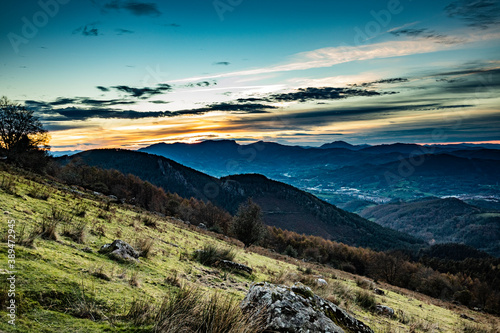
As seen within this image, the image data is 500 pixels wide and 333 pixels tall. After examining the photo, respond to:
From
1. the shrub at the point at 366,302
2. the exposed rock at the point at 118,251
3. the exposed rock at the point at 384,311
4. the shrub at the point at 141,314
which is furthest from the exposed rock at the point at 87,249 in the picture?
the exposed rock at the point at 384,311

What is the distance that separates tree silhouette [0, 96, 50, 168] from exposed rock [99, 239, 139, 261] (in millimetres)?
47984

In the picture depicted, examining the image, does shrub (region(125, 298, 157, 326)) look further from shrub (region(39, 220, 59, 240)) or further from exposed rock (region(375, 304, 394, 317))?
exposed rock (region(375, 304, 394, 317))

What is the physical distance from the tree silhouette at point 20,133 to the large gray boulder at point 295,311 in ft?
175

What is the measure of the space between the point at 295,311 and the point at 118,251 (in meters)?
5.92

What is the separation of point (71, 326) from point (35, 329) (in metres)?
0.47

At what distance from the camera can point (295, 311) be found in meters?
5.04

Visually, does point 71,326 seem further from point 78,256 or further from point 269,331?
point 78,256

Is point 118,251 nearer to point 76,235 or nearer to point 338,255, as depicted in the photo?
point 76,235

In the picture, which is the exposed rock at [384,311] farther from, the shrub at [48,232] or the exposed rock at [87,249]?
the shrub at [48,232]

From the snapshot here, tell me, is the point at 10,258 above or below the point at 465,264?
above

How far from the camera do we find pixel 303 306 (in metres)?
5.26

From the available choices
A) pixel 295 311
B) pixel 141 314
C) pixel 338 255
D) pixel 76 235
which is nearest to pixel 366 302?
pixel 295 311

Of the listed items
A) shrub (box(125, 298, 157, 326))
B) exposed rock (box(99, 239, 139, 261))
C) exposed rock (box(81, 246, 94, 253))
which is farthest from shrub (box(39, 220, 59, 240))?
shrub (box(125, 298, 157, 326))

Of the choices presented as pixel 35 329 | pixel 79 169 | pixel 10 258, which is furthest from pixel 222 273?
pixel 79 169
